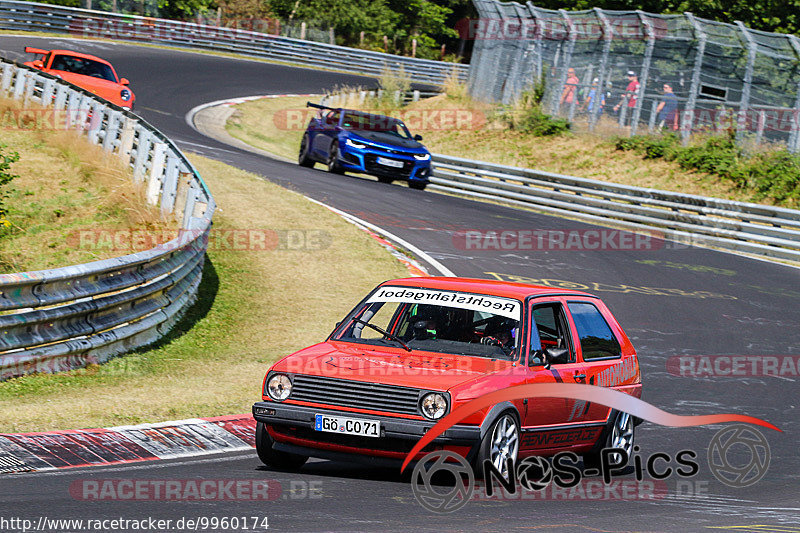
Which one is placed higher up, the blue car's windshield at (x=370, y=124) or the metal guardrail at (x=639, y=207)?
the blue car's windshield at (x=370, y=124)

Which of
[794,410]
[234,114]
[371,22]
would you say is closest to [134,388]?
[794,410]

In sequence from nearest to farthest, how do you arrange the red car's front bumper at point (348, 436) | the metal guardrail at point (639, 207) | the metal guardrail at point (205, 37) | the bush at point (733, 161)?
the red car's front bumper at point (348, 436) < the metal guardrail at point (639, 207) < the bush at point (733, 161) < the metal guardrail at point (205, 37)

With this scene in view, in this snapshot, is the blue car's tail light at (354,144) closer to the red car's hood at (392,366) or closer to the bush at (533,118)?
the bush at (533,118)

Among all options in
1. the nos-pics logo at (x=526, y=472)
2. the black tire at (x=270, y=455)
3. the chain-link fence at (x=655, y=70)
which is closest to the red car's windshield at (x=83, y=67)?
the chain-link fence at (x=655, y=70)

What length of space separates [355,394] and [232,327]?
687 centimetres

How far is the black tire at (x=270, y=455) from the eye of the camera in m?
7.16

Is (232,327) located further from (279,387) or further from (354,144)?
(354,144)

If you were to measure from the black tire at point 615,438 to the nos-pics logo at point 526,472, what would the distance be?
10cm

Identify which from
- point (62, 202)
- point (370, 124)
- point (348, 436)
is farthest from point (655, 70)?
point (348, 436)

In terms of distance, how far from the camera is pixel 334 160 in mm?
25578

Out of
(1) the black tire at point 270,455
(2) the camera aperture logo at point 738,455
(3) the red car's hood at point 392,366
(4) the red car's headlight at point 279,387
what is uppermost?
(3) the red car's hood at point 392,366

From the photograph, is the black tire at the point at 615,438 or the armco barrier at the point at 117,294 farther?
the armco barrier at the point at 117,294

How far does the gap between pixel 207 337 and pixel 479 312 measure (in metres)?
5.56

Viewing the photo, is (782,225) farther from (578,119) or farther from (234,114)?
(234,114)
